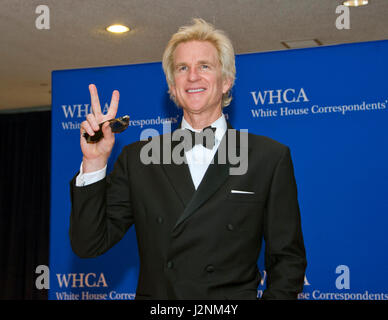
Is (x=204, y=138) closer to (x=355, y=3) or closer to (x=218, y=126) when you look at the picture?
(x=218, y=126)

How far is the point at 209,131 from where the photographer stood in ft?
5.49

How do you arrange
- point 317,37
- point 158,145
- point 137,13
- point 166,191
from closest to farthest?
1. point 166,191
2. point 158,145
3. point 137,13
4. point 317,37

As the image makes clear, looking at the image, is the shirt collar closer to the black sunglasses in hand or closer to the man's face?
the man's face

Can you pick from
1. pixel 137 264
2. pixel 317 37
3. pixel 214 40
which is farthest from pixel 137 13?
pixel 214 40

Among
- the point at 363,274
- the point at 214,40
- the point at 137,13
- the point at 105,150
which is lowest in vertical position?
the point at 363,274

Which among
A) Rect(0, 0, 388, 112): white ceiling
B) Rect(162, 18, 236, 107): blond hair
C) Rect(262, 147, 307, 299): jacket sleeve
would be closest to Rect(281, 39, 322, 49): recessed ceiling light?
Rect(0, 0, 388, 112): white ceiling

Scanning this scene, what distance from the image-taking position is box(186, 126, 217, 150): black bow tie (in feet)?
5.44

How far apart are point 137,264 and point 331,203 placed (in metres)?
1.30

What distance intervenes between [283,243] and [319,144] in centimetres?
170

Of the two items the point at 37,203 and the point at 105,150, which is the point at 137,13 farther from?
the point at 37,203

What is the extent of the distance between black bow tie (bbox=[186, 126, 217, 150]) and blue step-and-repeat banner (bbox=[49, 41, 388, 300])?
1558 millimetres

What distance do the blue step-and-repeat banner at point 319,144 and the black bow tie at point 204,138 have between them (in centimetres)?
156

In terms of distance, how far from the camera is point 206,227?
1510 millimetres

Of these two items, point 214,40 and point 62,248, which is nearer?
point 214,40
